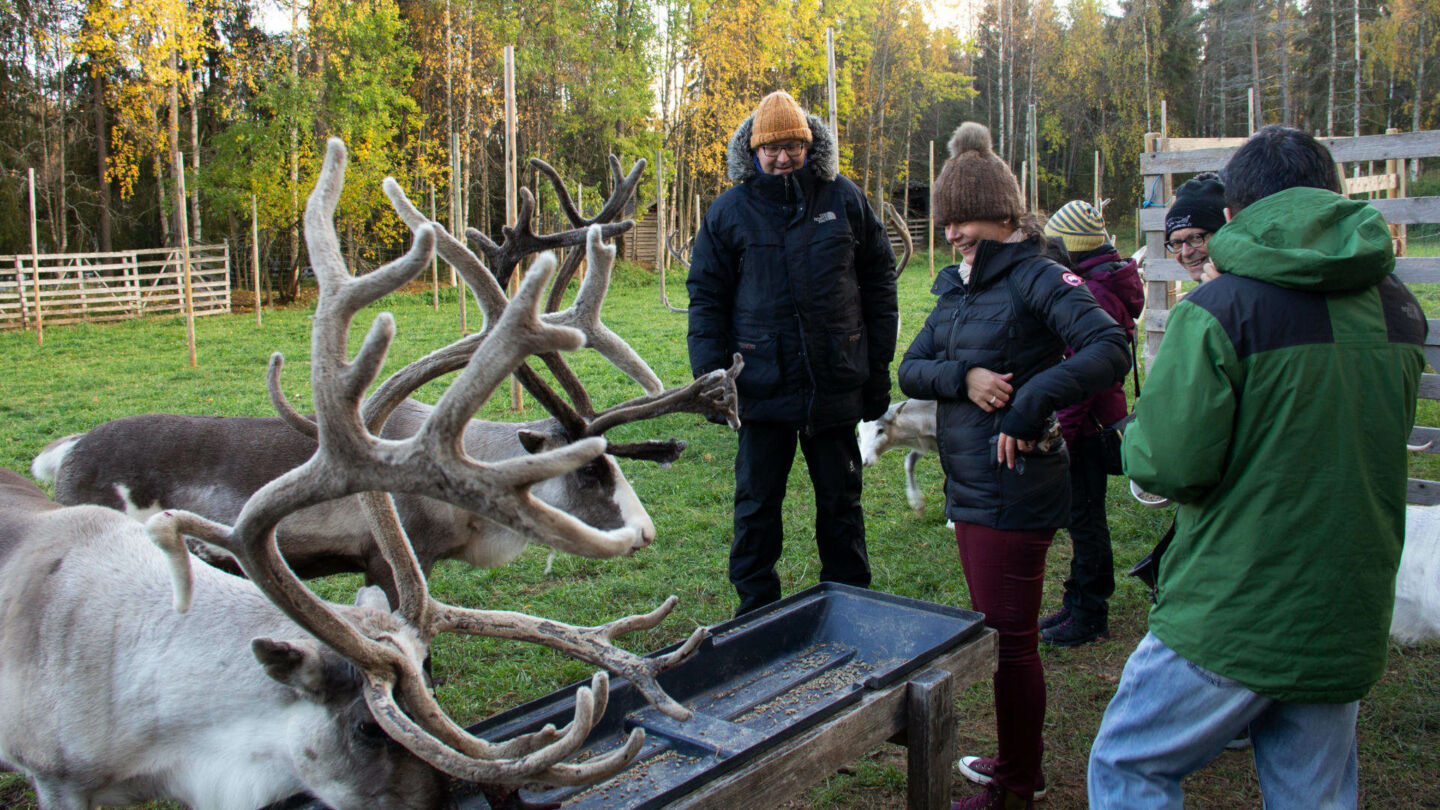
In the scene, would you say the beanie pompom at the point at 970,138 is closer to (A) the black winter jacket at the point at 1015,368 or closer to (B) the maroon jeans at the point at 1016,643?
(A) the black winter jacket at the point at 1015,368

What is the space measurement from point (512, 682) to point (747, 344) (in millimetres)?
1839

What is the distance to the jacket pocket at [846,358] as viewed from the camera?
4.05 meters

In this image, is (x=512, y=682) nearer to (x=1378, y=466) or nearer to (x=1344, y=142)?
(x=1378, y=466)

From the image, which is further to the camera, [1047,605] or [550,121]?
[550,121]

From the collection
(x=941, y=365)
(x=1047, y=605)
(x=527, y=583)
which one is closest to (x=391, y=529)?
(x=941, y=365)

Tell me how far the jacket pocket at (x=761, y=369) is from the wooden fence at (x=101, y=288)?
16.5 meters

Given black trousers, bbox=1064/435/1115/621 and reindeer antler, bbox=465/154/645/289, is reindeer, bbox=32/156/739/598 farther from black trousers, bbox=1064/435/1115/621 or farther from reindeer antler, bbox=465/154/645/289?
black trousers, bbox=1064/435/1115/621

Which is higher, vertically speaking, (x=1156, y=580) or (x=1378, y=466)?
(x=1378, y=466)

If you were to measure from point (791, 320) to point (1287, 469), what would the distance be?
223cm

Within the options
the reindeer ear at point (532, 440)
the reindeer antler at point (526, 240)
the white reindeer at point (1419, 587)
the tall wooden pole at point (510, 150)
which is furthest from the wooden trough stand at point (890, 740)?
the tall wooden pole at point (510, 150)

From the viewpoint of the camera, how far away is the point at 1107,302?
4777mm

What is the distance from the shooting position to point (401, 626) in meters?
2.38

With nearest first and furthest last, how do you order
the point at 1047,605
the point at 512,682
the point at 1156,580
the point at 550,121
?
the point at 1156,580, the point at 512,682, the point at 1047,605, the point at 550,121

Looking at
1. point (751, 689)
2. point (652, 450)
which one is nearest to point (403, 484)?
point (751, 689)
